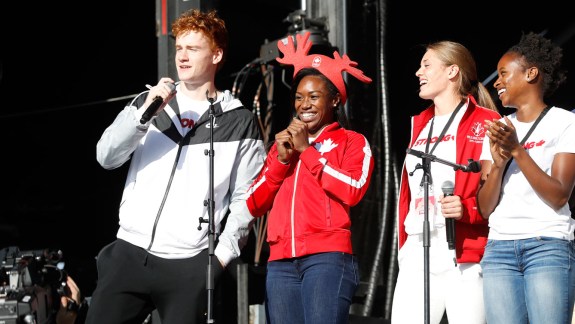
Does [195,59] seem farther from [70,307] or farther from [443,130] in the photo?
[70,307]

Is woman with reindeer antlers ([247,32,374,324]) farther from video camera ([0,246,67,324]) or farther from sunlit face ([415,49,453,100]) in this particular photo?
video camera ([0,246,67,324])

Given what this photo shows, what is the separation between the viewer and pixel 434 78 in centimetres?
419

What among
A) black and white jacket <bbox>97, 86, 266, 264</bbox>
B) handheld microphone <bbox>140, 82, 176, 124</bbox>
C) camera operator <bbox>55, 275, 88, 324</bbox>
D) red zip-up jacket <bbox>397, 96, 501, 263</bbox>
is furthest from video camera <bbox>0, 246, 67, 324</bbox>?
red zip-up jacket <bbox>397, 96, 501, 263</bbox>

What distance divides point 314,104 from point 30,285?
5.42 ft

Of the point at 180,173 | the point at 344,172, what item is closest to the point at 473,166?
the point at 344,172

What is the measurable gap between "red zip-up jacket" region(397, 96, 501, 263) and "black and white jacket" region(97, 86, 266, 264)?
682 millimetres

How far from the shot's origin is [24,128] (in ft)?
25.9

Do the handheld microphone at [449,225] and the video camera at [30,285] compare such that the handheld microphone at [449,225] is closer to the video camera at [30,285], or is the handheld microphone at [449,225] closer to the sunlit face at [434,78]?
the sunlit face at [434,78]

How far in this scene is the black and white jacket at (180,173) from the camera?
160 inches

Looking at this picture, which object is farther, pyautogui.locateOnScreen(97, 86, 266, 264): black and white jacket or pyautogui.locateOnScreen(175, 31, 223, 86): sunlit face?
pyautogui.locateOnScreen(175, 31, 223, 86): sunlit face

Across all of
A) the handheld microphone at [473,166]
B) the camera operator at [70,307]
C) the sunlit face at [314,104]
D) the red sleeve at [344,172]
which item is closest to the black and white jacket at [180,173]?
the sunlit face at [314,104]

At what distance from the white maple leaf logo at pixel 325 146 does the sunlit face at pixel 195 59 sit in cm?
61

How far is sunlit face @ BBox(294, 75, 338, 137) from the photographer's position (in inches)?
165

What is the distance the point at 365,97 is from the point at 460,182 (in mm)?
1948
